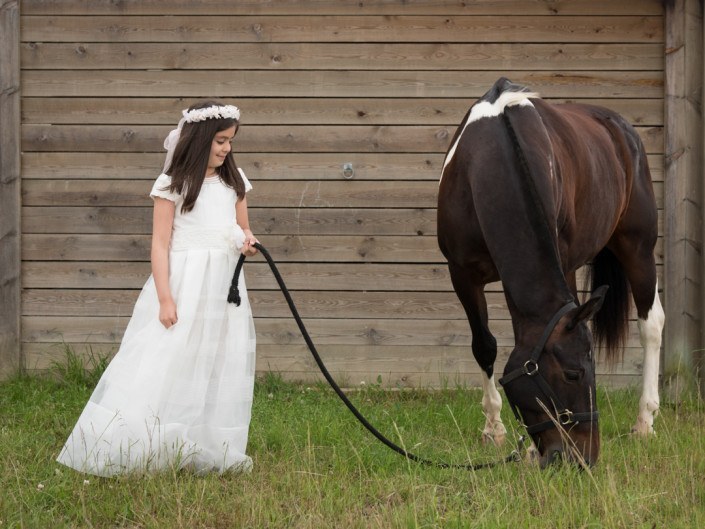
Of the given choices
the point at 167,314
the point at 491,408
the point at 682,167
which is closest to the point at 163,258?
the point at 167,314

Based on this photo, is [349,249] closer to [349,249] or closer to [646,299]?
[349,249]

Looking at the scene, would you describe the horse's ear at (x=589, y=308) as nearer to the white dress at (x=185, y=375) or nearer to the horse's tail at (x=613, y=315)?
the white dress at (x=185, y=375)

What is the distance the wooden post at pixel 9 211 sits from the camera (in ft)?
18.6

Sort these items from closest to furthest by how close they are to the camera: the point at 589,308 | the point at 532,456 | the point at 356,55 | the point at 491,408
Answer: the point at 589,308 → the point at 532,456 → the point at 491,408 → the point at 356,55

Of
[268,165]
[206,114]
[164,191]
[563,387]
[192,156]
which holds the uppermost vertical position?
[206,114]

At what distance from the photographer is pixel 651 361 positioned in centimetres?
493

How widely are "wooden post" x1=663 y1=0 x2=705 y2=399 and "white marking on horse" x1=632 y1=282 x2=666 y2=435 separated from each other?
2.29 ft

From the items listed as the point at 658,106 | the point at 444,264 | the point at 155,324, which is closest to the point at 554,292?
the point at 155,324

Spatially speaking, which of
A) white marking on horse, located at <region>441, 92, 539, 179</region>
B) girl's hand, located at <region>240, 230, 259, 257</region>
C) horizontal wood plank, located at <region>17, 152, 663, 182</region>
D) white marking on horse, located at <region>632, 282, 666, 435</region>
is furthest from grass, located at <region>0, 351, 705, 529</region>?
horizontal wood plank, located at <region>17, 152, 663, 182</region>

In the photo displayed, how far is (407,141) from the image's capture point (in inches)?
225

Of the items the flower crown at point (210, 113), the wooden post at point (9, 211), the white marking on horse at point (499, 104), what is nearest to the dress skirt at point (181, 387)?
the flower crown at point (210, 113)

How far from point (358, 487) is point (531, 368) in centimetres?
78

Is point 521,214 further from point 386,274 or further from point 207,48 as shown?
point 207,48

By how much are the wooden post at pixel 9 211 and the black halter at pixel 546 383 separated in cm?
356
